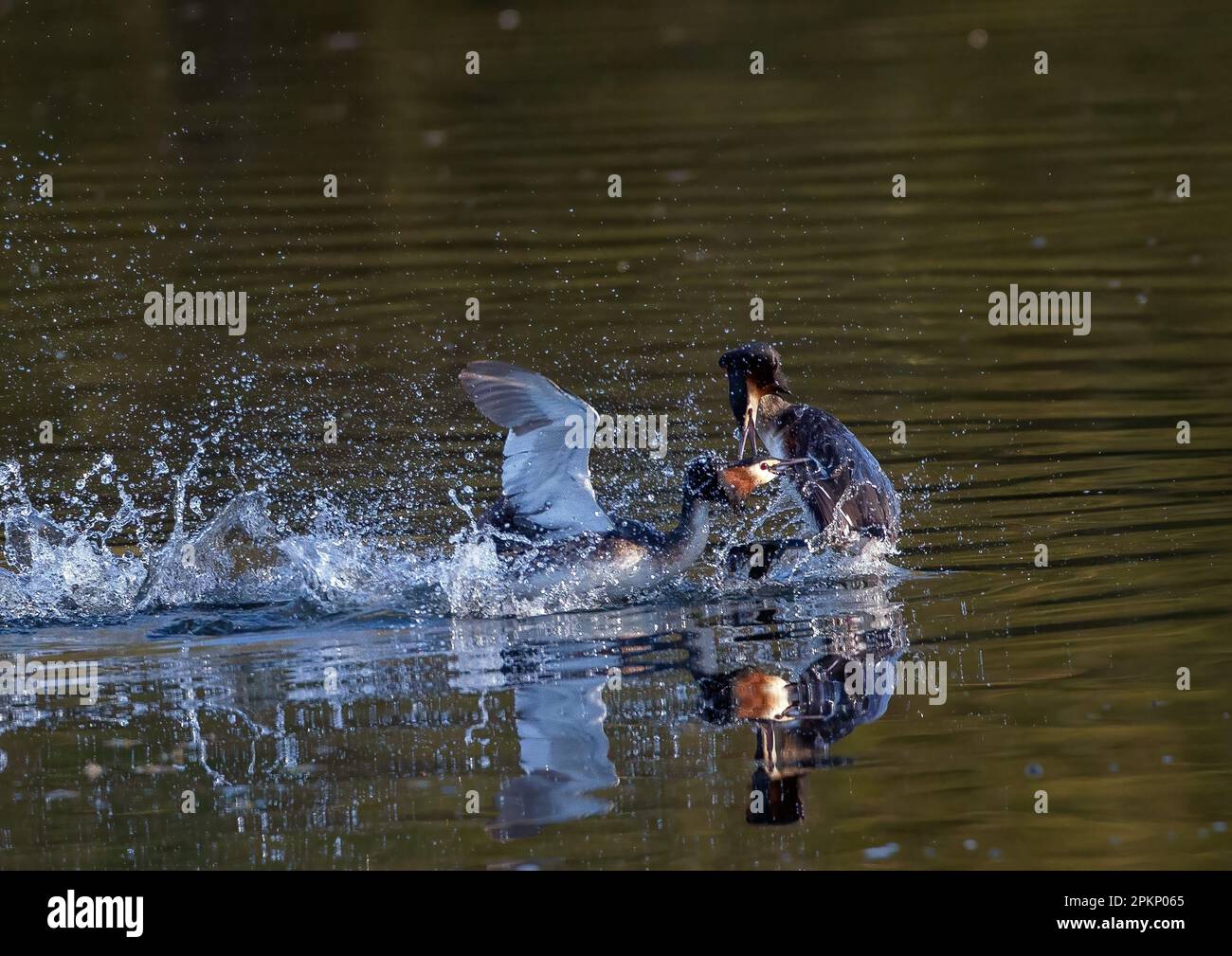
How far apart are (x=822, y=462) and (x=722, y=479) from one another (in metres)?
0.88

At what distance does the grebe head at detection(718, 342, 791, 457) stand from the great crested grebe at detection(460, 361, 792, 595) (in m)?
0.50

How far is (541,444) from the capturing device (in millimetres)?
10156

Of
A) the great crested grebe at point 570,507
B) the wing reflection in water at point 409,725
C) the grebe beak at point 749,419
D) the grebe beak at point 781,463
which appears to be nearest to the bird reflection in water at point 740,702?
the wing reflection in water at point 409,725

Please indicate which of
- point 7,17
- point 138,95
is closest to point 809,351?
point 138,95

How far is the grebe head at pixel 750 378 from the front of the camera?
10898 millimetres

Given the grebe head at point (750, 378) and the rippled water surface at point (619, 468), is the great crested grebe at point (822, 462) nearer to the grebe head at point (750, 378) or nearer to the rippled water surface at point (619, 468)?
the grebe head at point (750, 378)

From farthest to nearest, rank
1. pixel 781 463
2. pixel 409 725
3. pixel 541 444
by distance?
pixel 781 463, pixel 541 444, pixel 409 725

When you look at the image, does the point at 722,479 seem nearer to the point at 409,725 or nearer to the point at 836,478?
the point at 836,478

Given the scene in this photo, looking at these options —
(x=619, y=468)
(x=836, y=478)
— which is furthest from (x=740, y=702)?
(x=619, y=468)

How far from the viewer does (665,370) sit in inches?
602

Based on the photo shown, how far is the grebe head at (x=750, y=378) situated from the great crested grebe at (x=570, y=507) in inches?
19.9

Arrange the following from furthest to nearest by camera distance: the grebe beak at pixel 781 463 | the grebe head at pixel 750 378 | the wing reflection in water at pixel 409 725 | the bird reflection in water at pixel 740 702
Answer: the grebe head at pixel 750 378 → the grebe beak at pixel 781 463 → the bird reflection in water at pixel 740 702 → the wing reflection in water at pixel 409 725

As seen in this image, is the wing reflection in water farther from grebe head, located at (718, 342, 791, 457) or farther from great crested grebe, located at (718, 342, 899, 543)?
grebe head, located at (718, 342, 791, 457)

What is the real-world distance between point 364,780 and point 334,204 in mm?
16697
